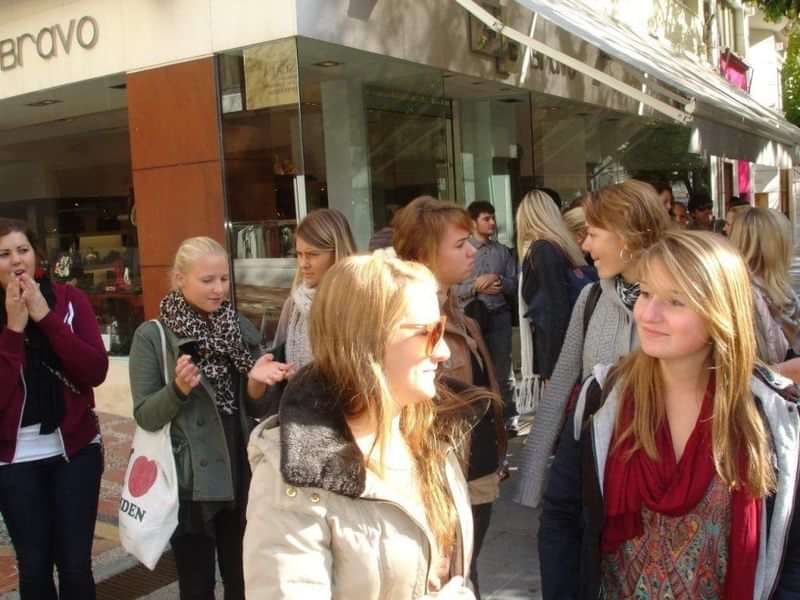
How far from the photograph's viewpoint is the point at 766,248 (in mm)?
3701

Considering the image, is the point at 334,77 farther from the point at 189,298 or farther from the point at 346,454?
the point at 346,454

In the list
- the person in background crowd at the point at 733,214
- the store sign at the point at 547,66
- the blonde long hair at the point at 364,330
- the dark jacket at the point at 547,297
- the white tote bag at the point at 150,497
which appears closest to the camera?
the blonde long hair at the point at 364,330

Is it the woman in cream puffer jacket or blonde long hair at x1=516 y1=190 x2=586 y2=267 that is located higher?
blonde long hair at x1=516 y1=190 x2=586 y2=267

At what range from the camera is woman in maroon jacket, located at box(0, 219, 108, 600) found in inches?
120

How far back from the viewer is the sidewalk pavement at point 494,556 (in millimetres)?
3969

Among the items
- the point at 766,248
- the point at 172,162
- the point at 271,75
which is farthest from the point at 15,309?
the point at 172,162

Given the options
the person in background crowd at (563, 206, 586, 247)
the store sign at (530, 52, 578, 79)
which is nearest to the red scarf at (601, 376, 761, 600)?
the person in background crowd at (563, 206, 586, 247)

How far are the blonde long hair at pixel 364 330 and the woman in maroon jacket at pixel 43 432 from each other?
1.83m

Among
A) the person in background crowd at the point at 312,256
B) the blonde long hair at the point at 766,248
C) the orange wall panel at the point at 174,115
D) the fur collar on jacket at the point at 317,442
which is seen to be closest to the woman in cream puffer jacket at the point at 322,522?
the fur collar on jacket at the point at 317,442

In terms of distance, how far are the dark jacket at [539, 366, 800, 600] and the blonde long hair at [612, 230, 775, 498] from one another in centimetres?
4

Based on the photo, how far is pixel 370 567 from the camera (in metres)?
1.51

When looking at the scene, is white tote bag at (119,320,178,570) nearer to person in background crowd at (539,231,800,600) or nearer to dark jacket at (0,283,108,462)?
dark jacket at (0,283,108,462)

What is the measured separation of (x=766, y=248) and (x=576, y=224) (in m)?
1.50

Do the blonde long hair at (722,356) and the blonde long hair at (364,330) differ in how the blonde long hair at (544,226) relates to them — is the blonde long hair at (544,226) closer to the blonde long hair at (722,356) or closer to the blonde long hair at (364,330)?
the blonde long hair at (722,356)
